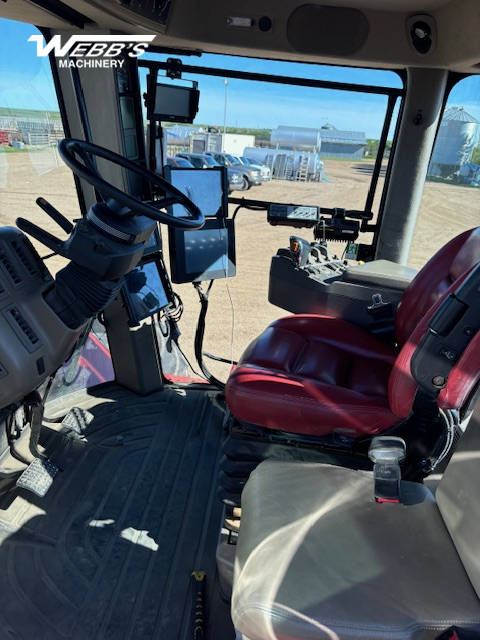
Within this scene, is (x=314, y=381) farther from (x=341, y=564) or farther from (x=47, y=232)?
(x=47, y=232)

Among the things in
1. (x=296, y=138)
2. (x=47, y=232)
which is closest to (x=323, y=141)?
(x=296, y=138)

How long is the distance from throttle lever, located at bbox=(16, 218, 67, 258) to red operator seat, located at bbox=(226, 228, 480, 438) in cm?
76

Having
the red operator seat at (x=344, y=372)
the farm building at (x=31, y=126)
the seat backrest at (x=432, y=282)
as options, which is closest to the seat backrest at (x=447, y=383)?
the red operator seat at (x=344, y=372)

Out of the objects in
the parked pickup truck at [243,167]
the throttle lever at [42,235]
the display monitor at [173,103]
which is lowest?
the throttle lever at [42,235]

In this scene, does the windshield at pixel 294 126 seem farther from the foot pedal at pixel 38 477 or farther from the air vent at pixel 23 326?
the foot pedal at pixel 38 477

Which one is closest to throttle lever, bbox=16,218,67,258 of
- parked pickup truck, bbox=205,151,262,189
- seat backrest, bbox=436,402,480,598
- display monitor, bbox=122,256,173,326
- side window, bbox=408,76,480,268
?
display monitor, bbox=122,256,173,326

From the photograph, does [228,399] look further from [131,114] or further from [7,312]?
[131,114]

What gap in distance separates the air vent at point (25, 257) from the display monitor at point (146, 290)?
537 mm

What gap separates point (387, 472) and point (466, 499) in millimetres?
188

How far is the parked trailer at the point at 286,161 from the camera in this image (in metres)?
2.53

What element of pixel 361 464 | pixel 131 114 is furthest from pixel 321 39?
pixel 361 464

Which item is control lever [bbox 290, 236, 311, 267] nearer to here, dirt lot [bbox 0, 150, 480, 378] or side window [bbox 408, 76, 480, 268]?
dirt lot [bbox 0, 150, 480, 378]

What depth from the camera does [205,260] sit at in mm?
2385

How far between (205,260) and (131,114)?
30.0 inches
